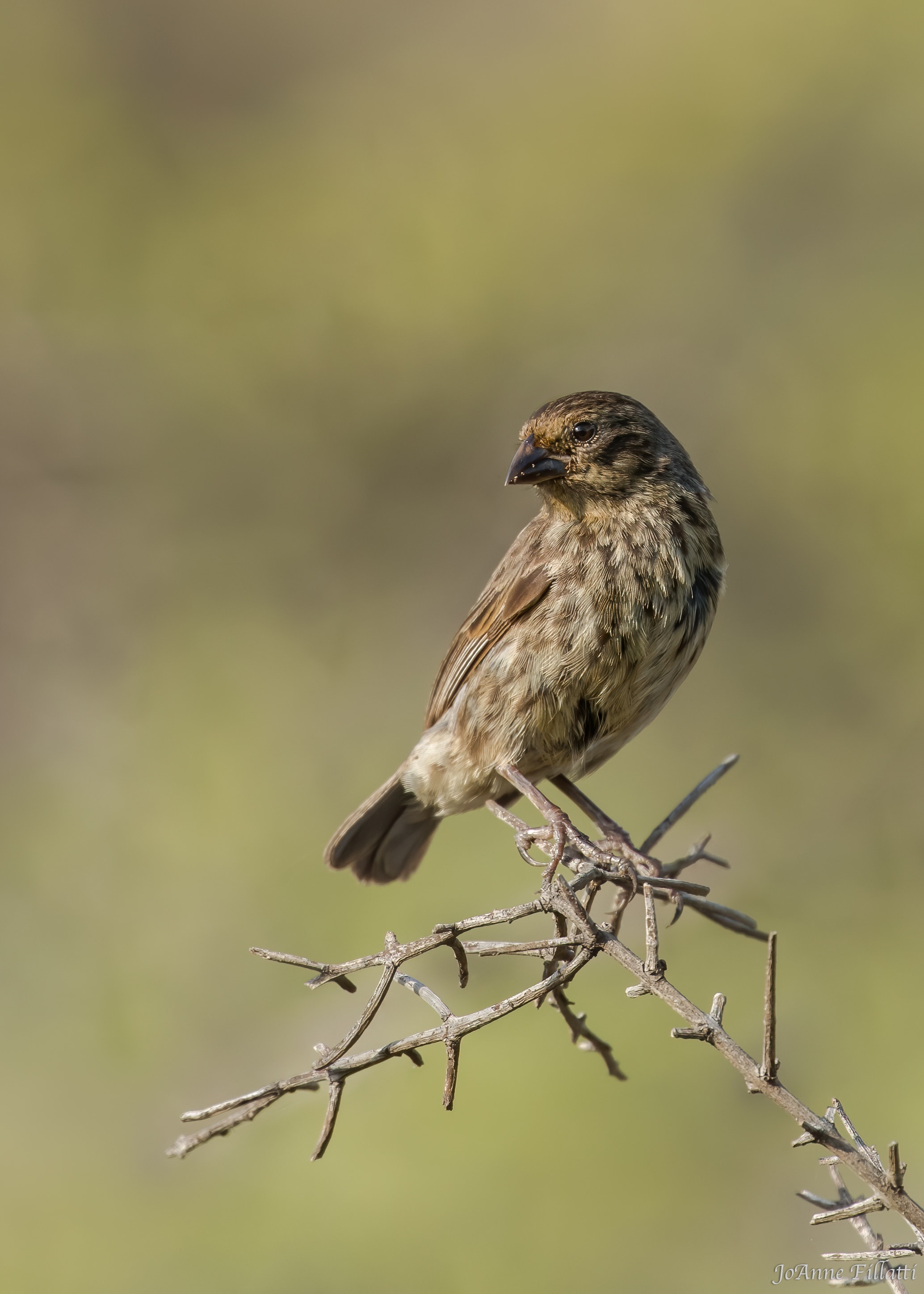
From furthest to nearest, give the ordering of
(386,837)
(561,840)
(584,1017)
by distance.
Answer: (386,837)
(561,840)
(584,1017)

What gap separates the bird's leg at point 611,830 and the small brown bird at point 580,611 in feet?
0.41

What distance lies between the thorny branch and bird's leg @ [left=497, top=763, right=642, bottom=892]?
0.25 feet

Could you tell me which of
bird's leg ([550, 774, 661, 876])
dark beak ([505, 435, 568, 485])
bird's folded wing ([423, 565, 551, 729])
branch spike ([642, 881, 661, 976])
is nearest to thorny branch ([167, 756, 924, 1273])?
branch spike ([642, 881, 661, 976])

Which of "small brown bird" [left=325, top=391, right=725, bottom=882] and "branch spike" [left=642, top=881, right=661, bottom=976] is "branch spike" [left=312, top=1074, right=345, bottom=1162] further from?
"small brown bird" [left=325, top=391, right=725, bottom=882]

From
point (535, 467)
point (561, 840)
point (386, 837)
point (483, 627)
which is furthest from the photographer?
point (386, 837)

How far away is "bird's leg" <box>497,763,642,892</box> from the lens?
2.15 meters

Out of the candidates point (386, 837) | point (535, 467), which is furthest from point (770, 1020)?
Answer: point (386, 837)

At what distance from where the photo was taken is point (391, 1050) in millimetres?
1542

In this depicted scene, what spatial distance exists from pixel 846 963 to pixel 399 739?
8.04ft

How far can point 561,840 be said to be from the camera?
244cm

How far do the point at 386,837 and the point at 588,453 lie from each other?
1329mm

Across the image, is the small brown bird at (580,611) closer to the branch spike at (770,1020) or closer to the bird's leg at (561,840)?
the bird's leg at (561,840)
